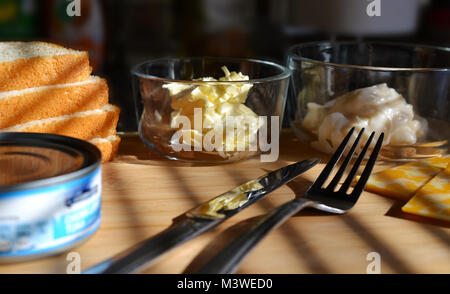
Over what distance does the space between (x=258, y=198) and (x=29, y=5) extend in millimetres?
1647

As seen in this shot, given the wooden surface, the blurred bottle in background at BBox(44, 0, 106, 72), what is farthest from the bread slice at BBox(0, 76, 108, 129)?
the blurred bottle in background at BBox(44, 0, 106, 72)

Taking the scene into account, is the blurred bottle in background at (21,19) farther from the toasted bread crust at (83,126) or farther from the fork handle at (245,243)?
the fork handle at (245,243)

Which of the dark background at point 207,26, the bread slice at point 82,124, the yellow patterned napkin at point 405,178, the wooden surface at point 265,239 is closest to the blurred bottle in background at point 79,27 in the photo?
the dark background at point 207,26

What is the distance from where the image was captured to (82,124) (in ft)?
2.63

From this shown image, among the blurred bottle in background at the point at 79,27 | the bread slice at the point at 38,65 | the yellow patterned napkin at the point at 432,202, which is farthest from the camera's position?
the blurred bottle in background at the point at 79,27

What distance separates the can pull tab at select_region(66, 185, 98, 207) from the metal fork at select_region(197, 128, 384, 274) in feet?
0.46

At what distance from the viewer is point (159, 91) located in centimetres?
80

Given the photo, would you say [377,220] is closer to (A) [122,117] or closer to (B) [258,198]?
(B) [258,198]

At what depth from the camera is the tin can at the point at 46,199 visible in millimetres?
485

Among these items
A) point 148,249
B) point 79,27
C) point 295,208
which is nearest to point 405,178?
point 295,208

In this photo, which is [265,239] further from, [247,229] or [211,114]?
[211,114]

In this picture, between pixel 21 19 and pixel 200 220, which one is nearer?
pixel 200 220

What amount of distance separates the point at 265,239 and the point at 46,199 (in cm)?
22

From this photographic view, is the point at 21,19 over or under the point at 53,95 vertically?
over
